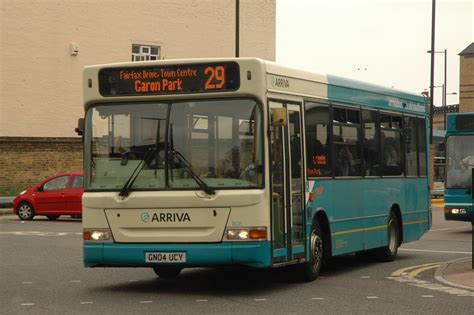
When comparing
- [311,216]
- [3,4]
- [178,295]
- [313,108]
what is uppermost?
[3,4]

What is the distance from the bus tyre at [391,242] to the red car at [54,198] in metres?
16.0

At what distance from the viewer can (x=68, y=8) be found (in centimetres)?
4700

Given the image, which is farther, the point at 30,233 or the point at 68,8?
the point at 68,8

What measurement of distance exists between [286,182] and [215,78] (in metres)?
1.63

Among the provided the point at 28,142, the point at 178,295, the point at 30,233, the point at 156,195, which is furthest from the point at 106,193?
the point at 28,142

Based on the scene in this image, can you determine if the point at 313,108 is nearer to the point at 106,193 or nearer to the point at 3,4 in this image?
the point at 106,193

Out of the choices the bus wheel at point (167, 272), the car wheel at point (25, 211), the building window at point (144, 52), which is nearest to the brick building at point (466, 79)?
the building window at point (144, 52)

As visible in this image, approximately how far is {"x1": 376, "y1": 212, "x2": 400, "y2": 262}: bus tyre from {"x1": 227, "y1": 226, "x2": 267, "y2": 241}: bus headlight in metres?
5.76

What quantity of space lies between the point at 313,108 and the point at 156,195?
293cm

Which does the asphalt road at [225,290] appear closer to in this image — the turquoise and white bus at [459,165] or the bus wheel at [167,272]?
the bus wheel at [167,272]

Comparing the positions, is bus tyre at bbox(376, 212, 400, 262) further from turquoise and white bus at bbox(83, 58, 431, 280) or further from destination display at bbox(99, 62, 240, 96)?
destination display at bbox(99, 62, 240, 96)

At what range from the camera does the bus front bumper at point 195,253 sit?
42.0 feet

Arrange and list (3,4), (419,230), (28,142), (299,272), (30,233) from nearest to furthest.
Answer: (299,272)
(419,230)
(30,233)
(28,142)
(3,4)

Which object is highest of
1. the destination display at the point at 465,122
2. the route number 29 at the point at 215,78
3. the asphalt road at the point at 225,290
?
the destination display at the point at 465,122
